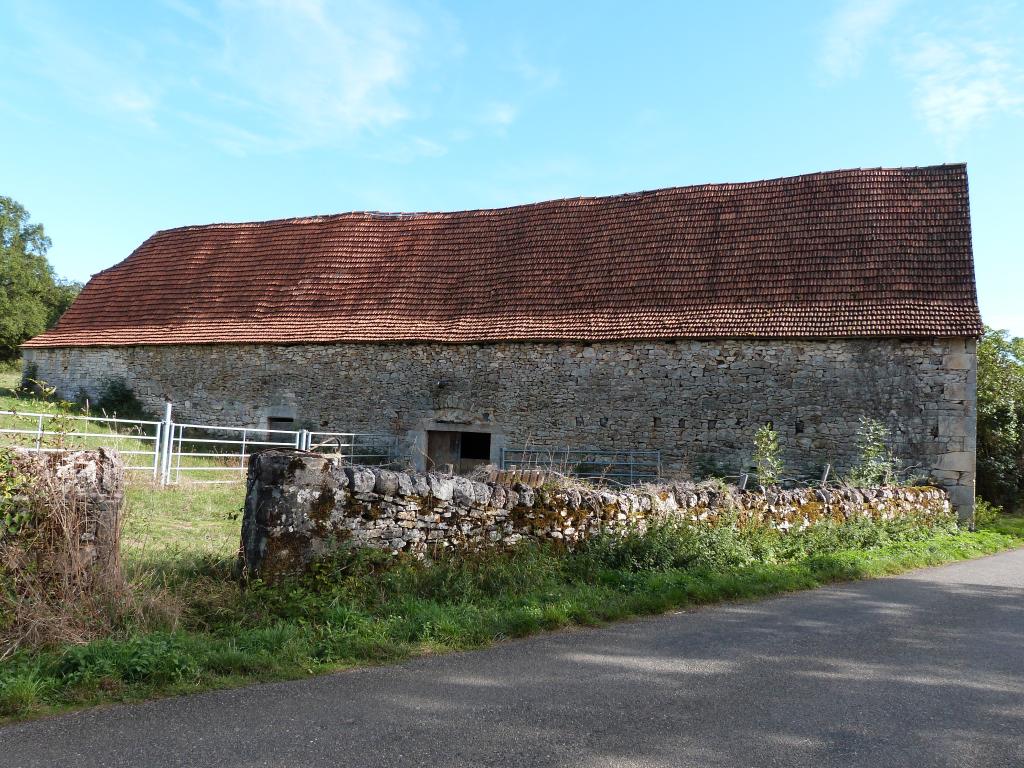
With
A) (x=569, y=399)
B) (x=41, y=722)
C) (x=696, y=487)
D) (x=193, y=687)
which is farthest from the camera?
(x=569, y=399)

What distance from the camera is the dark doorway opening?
712 inches

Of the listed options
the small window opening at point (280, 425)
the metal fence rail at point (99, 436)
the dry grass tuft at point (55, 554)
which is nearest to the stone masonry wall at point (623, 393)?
the small window opening at point (280, 425)

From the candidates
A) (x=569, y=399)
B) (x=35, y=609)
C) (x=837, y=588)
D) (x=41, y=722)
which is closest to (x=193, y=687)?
(x=41, y=722)

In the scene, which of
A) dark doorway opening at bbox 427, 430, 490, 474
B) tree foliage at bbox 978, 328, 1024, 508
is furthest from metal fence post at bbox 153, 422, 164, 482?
tree foliage at bbox 978, 328, 1024, 508

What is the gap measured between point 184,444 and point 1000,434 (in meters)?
20.2

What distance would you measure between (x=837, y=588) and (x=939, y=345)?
845cm

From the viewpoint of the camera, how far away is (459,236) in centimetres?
2102

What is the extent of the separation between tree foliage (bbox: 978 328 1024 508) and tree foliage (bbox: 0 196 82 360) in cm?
3850

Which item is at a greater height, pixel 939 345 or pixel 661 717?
pixel 939 345

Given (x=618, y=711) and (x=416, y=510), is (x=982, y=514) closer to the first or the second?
(x=416, y=510)

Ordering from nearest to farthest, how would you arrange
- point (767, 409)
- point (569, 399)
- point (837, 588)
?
point (837, 588)
point (767, 409)
point (569, 399)

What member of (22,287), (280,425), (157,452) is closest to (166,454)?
(157,452)

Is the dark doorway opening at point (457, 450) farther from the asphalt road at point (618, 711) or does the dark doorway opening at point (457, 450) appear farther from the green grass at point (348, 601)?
the asphalt road at point (618, 711)

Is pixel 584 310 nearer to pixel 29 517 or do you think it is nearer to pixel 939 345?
pixel 939 345
